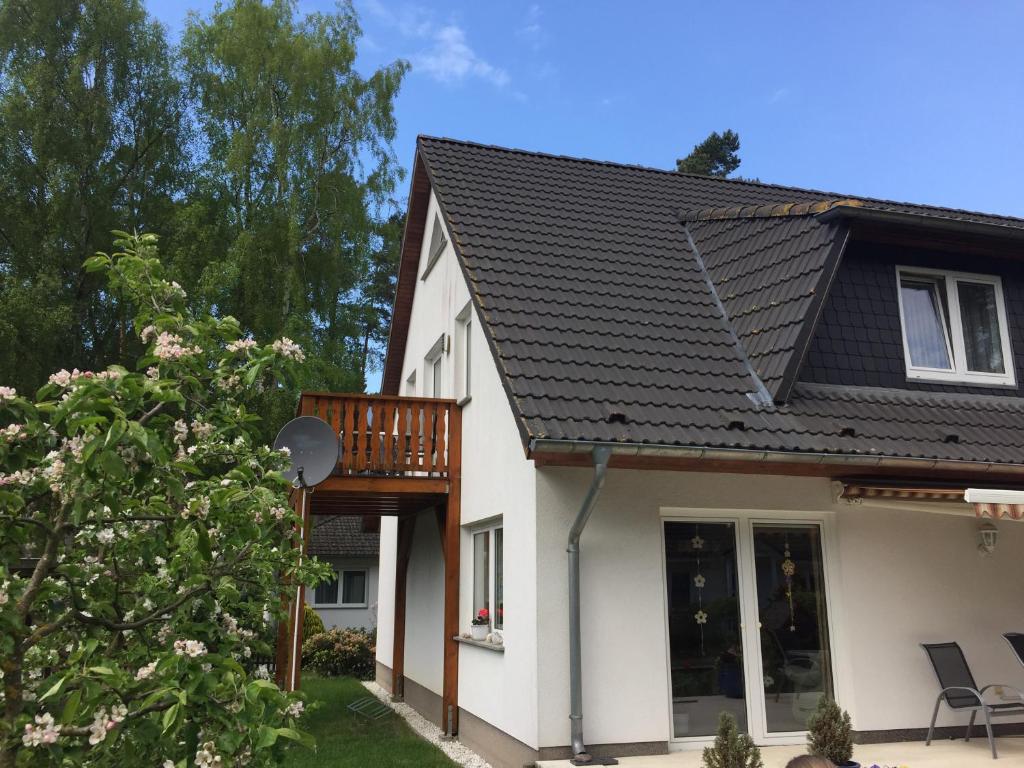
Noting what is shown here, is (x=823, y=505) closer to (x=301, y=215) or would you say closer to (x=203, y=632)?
(x=203, y=632)

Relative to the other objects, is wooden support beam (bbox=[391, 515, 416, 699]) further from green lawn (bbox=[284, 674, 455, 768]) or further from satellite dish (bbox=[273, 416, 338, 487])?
satellite dish (bbox=[273, 416, 338, 487])

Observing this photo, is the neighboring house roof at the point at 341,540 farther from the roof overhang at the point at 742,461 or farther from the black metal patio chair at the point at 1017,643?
the black metal patio chair at the point at 1017,643

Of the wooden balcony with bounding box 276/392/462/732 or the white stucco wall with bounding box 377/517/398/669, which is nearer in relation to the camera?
the wooden balcony with bounding box 276/392/462/732

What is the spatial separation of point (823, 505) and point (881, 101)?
12578 mm

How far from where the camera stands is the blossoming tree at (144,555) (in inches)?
114

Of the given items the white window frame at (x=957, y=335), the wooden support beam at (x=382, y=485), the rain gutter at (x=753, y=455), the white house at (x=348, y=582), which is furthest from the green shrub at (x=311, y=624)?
the white window frame at (x=957, y=335)

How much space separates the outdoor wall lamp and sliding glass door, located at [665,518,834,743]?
6.49ft

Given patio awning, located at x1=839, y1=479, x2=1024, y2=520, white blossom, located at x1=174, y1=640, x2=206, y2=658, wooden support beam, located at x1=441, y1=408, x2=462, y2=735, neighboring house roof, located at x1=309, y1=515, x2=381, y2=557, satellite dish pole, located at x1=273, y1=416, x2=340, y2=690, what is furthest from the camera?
neighboring house roof, located at x1=309, y1=515, x2=381, y2=557

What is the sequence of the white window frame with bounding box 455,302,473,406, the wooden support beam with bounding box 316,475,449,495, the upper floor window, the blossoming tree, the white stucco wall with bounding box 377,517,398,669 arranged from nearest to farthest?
the blossoming tree < the upper floor window < the wooden support beam with bounding box 316,475,449,495 < the white window frame with bounding box 455,302,473,406 < the white stucco wall with bounding box 377,517,398,669

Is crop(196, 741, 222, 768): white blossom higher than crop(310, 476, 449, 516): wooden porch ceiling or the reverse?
the reverse

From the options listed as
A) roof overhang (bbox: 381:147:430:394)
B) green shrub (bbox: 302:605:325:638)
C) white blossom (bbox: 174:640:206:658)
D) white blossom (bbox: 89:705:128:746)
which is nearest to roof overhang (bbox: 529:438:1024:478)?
white blossom (bbox: 174:640:206:658)

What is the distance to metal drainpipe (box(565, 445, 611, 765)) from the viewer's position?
7.69 meters

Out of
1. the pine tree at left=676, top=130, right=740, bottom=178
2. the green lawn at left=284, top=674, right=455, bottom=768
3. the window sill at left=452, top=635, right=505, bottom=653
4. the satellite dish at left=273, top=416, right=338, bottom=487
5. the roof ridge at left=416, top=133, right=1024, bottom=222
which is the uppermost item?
the pine tree at left=676, top=130, right=740, bottom=178

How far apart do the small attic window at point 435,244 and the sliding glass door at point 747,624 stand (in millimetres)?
7501
